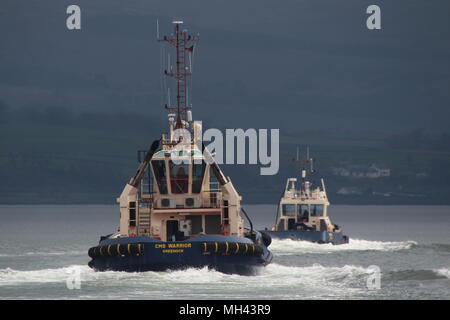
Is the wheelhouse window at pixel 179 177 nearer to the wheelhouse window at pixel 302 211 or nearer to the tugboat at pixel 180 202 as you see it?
the tugboat at pixel 180 202

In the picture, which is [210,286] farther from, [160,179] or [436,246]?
[436,246]

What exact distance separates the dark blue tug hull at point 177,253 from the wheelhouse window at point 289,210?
41.6 metres

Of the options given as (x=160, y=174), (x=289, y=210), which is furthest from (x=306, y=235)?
(x=160, y=174)

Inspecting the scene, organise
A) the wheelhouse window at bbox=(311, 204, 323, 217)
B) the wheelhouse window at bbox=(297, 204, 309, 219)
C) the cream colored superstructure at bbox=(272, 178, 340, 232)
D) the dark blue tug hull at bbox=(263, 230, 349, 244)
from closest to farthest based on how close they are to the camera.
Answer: the dark blue tug hull at bbox=(263, 230, 349, 244) → the cream colored superstructure at bbox=(272, 178, 340, 232) → the wheelhouse window at bbox=(311, 204, 323, 217) → the wheelhouse window at bbox=(297, 204, 309, 219)

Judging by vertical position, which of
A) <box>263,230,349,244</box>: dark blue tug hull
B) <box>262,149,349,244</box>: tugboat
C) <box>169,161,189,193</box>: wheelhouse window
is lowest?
<box>263,230,349,244</box>: dark blue tug hull

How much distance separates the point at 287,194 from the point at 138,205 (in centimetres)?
4024

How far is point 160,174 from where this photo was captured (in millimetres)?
48031

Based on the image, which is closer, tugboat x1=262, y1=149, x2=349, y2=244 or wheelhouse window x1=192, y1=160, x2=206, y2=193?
wheelhouse window x1=192, y1=160, x2=206, y2=193

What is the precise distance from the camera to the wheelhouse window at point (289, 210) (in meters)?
85.5

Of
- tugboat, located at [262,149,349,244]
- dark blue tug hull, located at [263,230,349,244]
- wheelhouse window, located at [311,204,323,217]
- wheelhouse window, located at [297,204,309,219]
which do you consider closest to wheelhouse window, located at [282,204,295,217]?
tugboat, located at [262,149,349,244]

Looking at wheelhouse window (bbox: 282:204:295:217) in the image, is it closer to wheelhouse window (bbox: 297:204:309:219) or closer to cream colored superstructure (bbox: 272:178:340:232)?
cream colored superstructure (bbox: 272:178:340:232)

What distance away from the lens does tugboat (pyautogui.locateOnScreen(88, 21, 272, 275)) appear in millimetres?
44344
